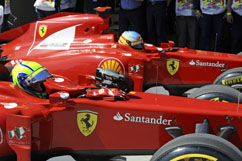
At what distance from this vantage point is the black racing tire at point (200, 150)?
3.29m

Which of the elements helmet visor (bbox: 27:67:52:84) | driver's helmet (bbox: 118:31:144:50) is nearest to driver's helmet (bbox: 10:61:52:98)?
helmet visor (bbox: 27:67:52:84)

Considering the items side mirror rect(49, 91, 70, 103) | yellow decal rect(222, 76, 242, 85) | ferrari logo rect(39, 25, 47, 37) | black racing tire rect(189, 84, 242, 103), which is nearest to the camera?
side mirror rect(49, 91, 70, 103)

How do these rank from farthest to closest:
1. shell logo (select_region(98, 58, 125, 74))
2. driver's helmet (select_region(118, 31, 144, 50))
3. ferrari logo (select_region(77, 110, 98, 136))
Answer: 1. driver's helmet (select_region(118, 31, 144, 50))
2. shell logo (select_region(98, 58, 125, 74))
3. ferrari logo (select_region(77, 110, 98, 136))

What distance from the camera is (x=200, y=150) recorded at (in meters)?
3.32

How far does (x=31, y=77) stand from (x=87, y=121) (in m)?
0.74

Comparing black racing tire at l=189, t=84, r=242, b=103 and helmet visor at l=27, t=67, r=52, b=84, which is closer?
helmet visor at l=27, t=67, r=52, b=84

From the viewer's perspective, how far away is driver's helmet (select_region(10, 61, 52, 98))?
4.04 metres

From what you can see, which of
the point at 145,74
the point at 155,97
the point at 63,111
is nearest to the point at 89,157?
the point at 63,111

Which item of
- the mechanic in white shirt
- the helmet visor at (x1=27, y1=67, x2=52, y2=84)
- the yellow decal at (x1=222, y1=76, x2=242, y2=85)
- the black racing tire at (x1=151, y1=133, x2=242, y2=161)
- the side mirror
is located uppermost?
the mechanic in white shirt

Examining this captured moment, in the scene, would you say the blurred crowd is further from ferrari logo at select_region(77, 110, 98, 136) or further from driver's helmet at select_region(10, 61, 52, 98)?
ferrari logo at select_region(77, 110, 98, 136)

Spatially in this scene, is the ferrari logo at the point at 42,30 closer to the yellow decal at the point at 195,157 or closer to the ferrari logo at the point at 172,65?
the ferrari logo at the point at 172,65

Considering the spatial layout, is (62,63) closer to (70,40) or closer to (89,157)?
(70,40)

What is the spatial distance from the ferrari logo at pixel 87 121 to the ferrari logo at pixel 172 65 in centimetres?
276

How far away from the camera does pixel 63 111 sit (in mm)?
3818
